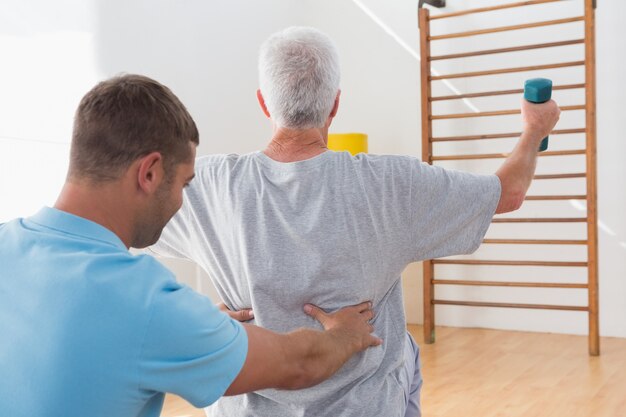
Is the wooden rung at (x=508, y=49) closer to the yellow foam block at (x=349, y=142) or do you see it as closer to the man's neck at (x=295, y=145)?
the yellow foam block at (x=349, y=142)

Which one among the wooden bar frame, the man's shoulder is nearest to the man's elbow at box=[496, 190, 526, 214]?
the man's shoulder

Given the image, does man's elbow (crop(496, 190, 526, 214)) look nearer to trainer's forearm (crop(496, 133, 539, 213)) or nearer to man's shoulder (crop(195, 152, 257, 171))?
trainer's forearm (crop(496, 133, 539, 213))

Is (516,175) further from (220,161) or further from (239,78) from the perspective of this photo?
(239,78)

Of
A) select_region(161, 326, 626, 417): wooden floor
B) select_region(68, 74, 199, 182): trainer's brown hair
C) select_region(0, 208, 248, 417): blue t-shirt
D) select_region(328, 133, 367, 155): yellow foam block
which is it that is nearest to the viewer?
select_region(0, 208, 248, 417): blue t-shirt

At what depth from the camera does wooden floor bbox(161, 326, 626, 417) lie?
3.17 metres

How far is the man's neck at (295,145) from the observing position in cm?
142

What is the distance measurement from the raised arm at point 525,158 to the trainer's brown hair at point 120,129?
0.70 metres

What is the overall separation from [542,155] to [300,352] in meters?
3.81

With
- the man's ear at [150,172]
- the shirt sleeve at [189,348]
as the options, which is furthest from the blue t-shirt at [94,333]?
the man's ear at [150,172]

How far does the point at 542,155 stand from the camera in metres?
4.58

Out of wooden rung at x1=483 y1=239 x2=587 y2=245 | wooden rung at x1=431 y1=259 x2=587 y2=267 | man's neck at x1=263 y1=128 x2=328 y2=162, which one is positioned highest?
man's neck at x1=263 y1=128 x2=328 y2=162

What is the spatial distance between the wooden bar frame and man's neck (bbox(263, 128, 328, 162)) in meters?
3.04

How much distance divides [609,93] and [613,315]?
1.31 metres

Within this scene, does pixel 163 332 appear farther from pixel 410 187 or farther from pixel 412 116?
pixel 412 116
